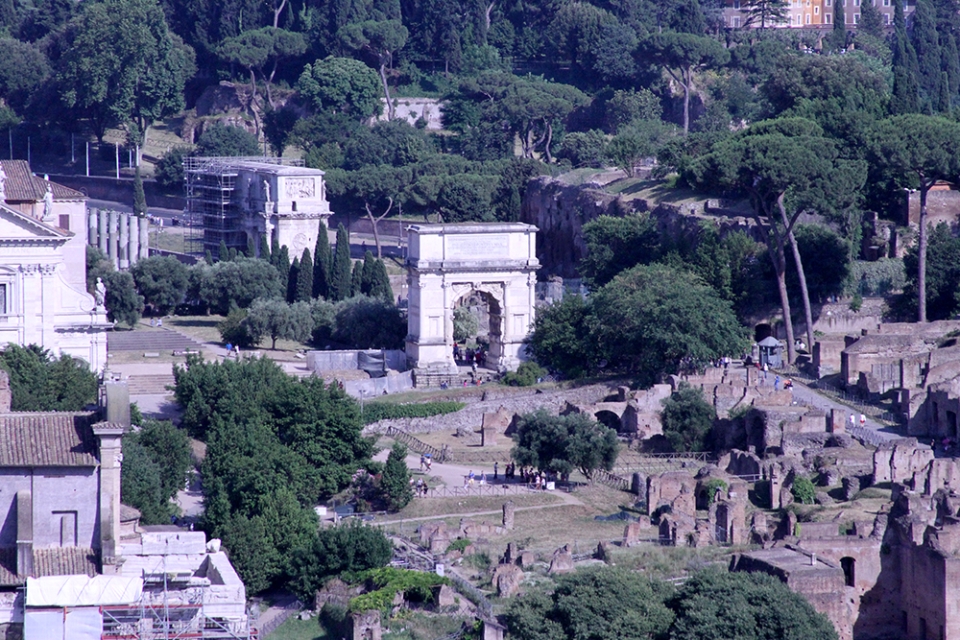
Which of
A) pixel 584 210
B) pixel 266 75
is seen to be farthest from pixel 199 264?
pixel 266 75

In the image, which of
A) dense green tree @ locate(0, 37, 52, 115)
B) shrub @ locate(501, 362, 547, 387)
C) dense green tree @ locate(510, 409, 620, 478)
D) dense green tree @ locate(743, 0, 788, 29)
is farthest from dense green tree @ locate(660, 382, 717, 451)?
dense green tree @ locate(743, 0, 788, 29)

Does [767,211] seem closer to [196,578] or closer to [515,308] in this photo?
[515,308]

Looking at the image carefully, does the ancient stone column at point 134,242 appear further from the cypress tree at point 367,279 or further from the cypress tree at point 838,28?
the cypress tree at point 838,28

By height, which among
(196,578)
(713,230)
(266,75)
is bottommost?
(196,578)

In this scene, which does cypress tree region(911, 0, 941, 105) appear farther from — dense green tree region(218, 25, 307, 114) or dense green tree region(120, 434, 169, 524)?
dense green tree region(120, 434, 169, 524)

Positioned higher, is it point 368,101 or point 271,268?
point 368,101

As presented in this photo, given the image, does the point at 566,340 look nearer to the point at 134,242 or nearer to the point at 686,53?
the point at 134,242

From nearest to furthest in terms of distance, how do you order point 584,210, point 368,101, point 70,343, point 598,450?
point 598,450
point 70,343
point 584,210
point 368,101
